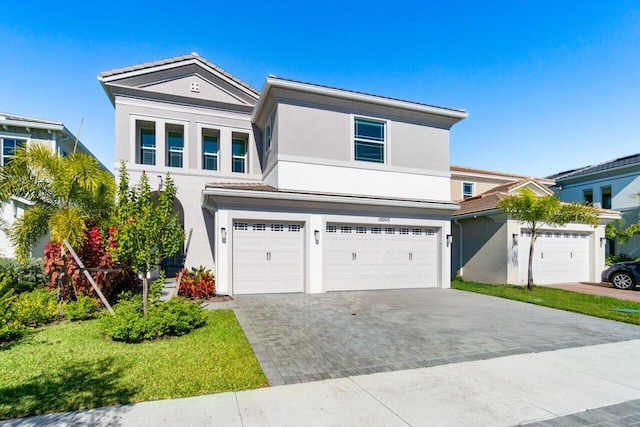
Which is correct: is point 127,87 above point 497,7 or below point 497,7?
below

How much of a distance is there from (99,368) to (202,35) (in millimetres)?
12662

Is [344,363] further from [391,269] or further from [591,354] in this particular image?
[391,269]

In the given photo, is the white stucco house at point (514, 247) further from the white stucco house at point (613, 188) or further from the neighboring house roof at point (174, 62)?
the neighboring house roof at point (174, 62)

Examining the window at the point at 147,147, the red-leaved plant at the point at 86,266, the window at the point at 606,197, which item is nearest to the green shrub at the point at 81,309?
the red-leaved plant at the point at 86,266

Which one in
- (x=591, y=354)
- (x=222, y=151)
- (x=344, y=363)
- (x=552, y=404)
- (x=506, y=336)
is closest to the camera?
(x=552, y=404)

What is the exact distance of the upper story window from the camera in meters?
13.9

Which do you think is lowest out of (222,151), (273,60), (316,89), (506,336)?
(506,336)

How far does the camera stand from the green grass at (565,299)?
349 inches

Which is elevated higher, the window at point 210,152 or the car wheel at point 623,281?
the window at point 210,152

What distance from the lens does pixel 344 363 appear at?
16.4 ft

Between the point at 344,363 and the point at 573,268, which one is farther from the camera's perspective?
the point at 573,268

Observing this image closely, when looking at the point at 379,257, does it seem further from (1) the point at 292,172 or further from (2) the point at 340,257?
(1) the point at 292,172

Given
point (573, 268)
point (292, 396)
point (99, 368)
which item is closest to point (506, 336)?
point (292, 396)

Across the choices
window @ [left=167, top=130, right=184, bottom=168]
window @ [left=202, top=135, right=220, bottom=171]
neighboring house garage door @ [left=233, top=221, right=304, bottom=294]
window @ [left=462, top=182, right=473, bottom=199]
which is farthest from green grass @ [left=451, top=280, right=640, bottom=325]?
window @ [left=167, top=130, right=184, bottom=168]
